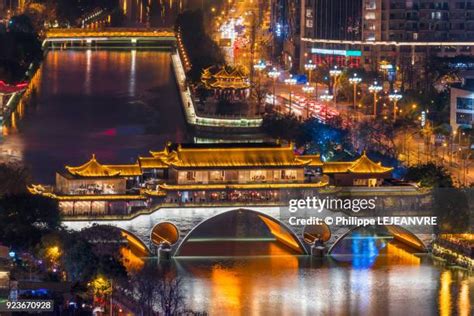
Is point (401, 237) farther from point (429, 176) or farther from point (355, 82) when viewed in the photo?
point (355, 82)

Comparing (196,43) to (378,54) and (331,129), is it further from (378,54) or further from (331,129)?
(331,129)

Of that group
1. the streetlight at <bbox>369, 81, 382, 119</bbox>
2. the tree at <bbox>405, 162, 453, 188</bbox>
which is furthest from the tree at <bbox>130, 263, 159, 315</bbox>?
the streetlight at <bbox>369, 81, 382, 119</bbox>

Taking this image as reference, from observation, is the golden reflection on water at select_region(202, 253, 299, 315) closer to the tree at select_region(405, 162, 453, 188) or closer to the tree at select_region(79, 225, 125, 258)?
the tree at select_region(79, 225, 125, 258)

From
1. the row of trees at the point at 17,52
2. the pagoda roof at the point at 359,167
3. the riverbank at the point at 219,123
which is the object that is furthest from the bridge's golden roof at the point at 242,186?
the row of trees at the point at 17,52

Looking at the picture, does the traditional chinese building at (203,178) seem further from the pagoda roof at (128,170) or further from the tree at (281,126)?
the tree at (281,126)

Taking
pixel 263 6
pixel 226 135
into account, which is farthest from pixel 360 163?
pixel 263 6

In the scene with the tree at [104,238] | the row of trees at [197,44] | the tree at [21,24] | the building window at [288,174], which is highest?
the tree at [21,24]
